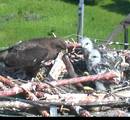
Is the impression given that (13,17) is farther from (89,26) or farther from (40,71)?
(40,71)

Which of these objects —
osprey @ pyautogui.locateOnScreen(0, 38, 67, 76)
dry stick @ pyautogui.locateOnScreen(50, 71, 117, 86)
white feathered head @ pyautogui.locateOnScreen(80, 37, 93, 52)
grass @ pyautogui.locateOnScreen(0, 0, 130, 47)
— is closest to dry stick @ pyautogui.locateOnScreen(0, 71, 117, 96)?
dry stick @ pyautogui.locateOnScreen(50, 71, 117, 86)

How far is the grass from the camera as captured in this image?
20812 mm

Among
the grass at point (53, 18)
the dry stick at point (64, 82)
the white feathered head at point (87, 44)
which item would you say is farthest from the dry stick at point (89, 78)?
the grass at point (53, 18)

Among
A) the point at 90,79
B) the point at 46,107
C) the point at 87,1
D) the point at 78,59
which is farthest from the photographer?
the point at 87,1

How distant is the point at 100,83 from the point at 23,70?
0.94m

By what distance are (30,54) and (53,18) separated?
15627mm

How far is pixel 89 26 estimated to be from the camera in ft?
73.8

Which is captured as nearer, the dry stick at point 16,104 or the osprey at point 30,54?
the dry stick at point 16,104

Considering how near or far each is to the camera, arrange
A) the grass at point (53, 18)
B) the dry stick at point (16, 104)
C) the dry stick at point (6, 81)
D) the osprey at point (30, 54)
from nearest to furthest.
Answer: the dry stick at point (16, 104) → the dry stick at point (6, 81) → the osprey at point (30, 54) → the grass at point (53, 18)

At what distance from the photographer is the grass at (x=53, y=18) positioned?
20812 millimetres

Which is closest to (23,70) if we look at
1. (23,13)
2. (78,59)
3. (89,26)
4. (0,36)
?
(78,59)

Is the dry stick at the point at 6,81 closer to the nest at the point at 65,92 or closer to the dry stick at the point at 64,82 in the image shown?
the nest at the point at 65,92

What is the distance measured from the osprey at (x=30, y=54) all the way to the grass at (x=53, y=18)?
10476 millimetres

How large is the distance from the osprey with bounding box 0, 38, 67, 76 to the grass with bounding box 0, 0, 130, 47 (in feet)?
34.4
